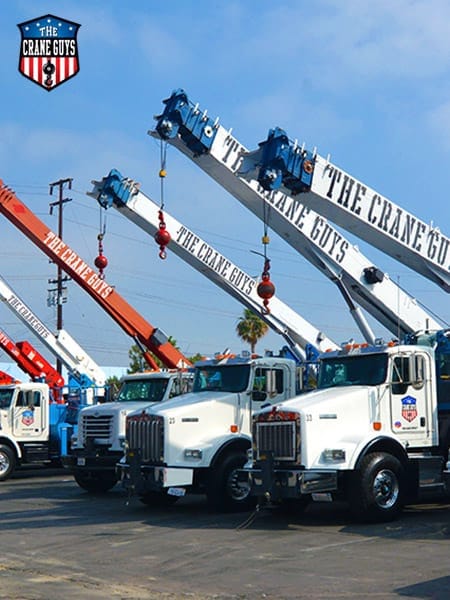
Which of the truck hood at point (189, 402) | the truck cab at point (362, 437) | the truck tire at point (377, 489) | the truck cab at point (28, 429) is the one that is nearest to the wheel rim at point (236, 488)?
the truck cab at point (362, 437)

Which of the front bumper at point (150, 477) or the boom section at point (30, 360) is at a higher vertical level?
the boom section at point (30, 360)

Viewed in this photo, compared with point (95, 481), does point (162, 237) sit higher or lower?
higher

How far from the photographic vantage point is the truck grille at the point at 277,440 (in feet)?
44.7

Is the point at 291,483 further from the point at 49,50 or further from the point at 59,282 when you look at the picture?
the point at 59,282

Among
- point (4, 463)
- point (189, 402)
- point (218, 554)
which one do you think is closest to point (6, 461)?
point (4, 463)

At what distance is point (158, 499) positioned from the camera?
54.5 ft

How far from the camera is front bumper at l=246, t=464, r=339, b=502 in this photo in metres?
13.2

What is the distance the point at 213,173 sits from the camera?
1934 centimetres

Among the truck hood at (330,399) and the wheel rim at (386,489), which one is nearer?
the wheel rim at (386,489)

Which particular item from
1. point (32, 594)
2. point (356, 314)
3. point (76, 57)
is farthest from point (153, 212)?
point (32, 594)

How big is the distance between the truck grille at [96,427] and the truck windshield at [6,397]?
4.83 m

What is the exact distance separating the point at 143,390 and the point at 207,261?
Answer: 17.3ft

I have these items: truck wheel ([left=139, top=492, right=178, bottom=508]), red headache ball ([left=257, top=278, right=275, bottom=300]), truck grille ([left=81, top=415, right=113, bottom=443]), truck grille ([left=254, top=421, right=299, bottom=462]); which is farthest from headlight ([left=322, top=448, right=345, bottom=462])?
truck grille ([left=81, top=415, right=113, bottom=443])

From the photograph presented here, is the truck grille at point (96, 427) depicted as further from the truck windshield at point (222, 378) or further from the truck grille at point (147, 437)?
the truck grille at point (147, 437)
